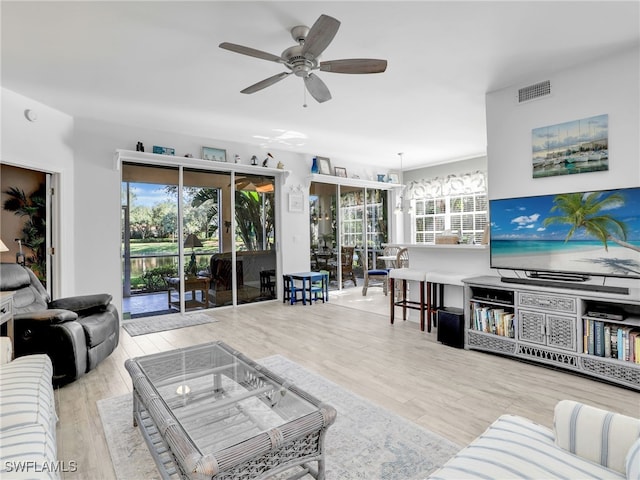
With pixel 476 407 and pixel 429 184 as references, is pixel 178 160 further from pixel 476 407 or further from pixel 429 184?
pixel 429 184

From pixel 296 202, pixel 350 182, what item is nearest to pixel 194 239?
pixel 296 202

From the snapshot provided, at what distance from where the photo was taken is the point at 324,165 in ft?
23.3

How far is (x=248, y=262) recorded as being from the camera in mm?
6203

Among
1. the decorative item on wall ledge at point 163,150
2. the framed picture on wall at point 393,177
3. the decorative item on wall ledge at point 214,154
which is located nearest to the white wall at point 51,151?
the decorative item on wall ledge at point 163,150

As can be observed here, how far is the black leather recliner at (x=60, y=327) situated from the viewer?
2.81 meters

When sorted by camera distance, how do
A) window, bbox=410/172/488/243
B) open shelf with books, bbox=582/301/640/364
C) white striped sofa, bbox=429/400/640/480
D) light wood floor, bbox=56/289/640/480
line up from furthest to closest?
window, bbox=410/172/488/243 → open shelf with books, bbox=582/301/640/364 → light wood floor, bbox=56/289/640/480 → white striped sofa, bbox=429/400/640/480

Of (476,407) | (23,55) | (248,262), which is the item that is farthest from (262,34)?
(248,262)

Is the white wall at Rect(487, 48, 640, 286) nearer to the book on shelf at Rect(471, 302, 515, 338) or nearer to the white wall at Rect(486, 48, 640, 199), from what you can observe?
the white wall at Rect(486, 48, 640, 199)

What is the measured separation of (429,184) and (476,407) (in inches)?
253

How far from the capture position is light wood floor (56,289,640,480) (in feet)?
7.45

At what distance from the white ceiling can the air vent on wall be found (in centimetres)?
7

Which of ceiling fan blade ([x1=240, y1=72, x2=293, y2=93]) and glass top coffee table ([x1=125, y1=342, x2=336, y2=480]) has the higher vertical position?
ceiling fan blade ([x1=240, y1=72, x2=293, y2=93])

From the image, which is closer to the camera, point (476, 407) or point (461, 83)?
point (476, 407)

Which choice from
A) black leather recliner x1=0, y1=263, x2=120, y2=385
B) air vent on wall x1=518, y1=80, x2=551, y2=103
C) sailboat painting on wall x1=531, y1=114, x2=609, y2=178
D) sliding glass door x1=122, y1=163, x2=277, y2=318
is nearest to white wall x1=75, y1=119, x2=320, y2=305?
sliding glass door x1=122, y1=163, x2=277, y2=318
